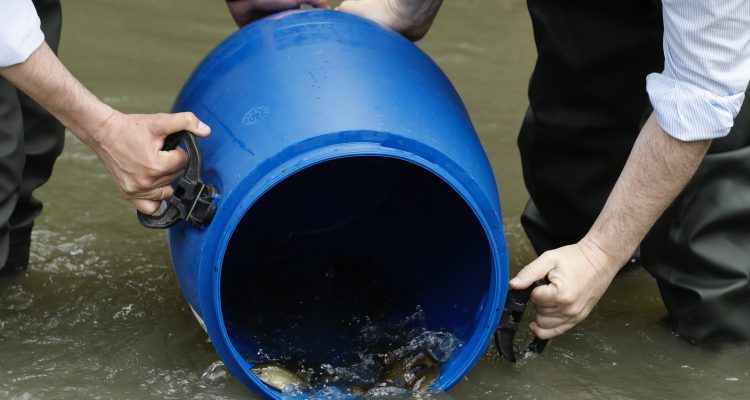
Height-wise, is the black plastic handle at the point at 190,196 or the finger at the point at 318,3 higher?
the finger at the point at 318,3

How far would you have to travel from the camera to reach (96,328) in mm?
2299

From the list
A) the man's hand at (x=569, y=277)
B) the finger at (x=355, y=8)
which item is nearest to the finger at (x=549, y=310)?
the man's hand at (x=569, y=277)

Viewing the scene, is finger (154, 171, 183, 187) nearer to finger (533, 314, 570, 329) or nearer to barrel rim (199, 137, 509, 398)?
barrel rim (199, 137, 509, 398)

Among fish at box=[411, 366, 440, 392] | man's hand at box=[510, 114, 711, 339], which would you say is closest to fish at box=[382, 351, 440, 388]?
fish at box=[411, 366, 440, 392]

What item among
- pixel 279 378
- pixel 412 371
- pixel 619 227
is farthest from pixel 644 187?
pixel 279 378

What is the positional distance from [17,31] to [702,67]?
1119 mm

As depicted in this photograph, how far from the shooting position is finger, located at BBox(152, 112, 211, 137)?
1915mm

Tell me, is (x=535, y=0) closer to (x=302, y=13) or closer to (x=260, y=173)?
(x=302, y=13)

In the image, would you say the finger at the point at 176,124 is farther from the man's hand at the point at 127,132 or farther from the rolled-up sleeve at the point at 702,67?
the rolled-up sleeve at the point at 702,67

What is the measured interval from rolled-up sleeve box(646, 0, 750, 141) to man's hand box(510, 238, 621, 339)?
0.89 feet

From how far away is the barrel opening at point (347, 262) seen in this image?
2.26 m

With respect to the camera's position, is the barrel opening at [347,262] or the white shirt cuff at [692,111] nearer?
the white shirt cuff at [692,111]

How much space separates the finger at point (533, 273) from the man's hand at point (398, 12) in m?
0.74

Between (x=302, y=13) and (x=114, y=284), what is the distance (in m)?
0.78
